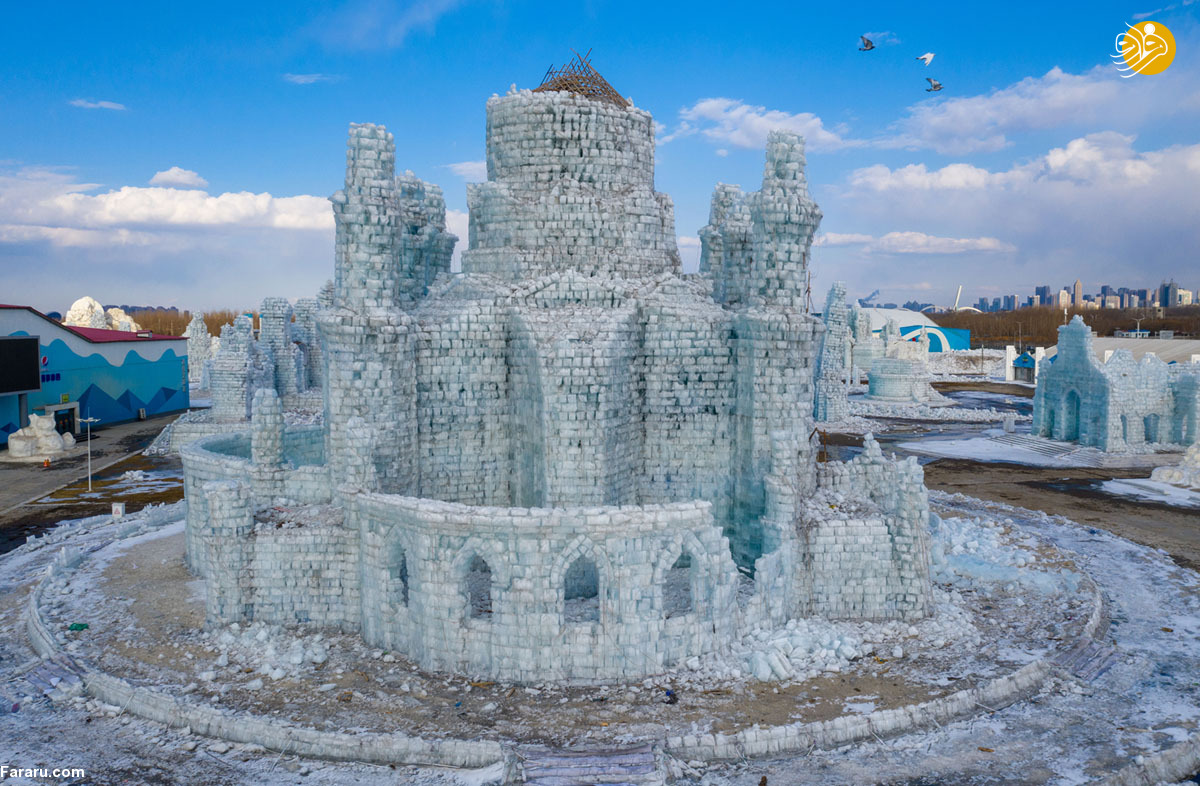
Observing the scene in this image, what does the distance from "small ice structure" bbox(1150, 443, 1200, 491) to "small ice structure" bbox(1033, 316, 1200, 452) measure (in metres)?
5.51

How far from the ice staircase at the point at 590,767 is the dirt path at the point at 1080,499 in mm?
16069

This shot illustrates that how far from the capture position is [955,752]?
11.4m

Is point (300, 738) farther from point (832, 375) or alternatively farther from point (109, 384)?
point (109, 384)

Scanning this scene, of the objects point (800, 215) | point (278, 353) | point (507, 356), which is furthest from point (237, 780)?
point (278, 353)

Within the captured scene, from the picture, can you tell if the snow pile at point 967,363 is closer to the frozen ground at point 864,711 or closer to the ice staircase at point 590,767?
the frozen ground at point 864,711

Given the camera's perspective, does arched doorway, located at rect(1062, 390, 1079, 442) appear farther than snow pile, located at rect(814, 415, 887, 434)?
No

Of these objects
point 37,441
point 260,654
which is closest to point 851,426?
point 260,654

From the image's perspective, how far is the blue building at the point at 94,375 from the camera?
4069cm

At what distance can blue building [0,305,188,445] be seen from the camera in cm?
4069

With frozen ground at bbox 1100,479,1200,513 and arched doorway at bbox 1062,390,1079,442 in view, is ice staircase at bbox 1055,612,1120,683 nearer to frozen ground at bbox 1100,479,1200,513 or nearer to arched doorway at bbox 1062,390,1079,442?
frozen ground at bbox 1100,479,1200,513

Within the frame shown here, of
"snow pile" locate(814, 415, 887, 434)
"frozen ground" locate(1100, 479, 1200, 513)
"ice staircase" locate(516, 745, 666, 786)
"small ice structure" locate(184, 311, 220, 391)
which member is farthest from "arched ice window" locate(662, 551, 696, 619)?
"small ice structure" locate(184, 311, 220, 391)

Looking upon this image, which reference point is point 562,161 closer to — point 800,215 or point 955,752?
point 800,215

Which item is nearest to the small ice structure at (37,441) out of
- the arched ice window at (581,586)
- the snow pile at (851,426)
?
the arched ice window at (581,586)

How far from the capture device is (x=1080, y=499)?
27734mm
